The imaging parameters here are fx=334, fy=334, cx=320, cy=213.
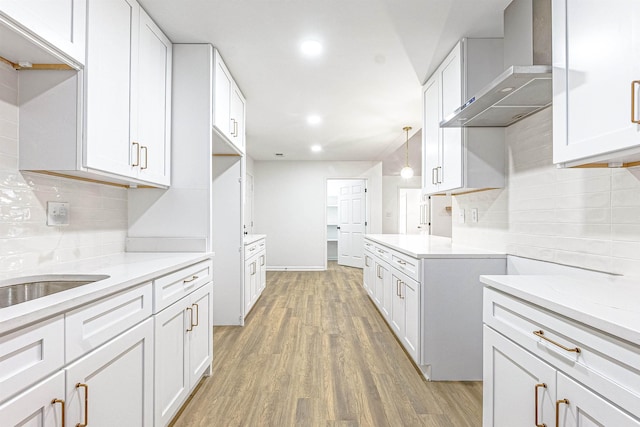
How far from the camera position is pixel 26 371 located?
88 centimetres

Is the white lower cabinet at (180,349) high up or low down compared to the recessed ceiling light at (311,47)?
down

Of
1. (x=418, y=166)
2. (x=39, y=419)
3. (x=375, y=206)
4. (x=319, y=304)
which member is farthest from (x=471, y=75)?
(x=418, y=166)

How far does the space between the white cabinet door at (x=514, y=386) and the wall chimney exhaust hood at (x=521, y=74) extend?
1.17 m

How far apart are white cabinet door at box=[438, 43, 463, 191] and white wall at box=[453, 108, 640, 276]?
1.06 ft

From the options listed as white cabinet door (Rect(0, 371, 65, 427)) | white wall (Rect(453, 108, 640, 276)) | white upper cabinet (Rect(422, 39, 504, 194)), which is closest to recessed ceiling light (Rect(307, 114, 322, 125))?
white upper cabinet (Rect(422, 39, 504, 194))

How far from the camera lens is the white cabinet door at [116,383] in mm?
1068

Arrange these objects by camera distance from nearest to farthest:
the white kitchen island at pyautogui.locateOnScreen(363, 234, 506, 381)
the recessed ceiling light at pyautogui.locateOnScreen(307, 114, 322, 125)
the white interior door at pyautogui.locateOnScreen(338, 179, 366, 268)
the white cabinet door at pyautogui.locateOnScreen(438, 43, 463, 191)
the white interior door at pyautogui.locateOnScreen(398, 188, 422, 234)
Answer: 1. the white kitchen island at pyautogui.locateOnScreen(363, 234, 506, 381)
2. the white cabinet door at pyautogui.locateOnScreen(438, 43, 463, 191)
3. the recessed ceiling light at pyautogui.locateOnScreen(307, 114, 322, 125)
4. the white interior door at pyautogui.locateOnScreen(338, 179, 366, 268)
5. the white interior door at pyautogui.locateOnScreen(398, 188, 422, 234)

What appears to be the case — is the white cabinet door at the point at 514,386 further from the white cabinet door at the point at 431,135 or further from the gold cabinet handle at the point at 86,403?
the white cabinet door at the point at 431,135

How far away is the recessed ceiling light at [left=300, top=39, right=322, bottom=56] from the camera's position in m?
2.46

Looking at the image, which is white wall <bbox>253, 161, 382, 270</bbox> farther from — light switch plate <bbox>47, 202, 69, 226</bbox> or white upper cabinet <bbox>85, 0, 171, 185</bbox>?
Result: light switch plate <bbox>47, 202, 69, 226</bbox>

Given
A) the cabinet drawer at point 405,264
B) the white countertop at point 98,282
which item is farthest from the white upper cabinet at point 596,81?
the white countertop at point 98,282

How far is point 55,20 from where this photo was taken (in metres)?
1.32

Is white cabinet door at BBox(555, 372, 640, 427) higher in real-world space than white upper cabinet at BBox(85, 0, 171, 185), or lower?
lower

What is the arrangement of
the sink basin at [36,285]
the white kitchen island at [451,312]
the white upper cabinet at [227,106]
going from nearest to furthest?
the sink basin at [36,285]
the white kitchen island at [451,312]
the white upper cabinet at [227,106]
